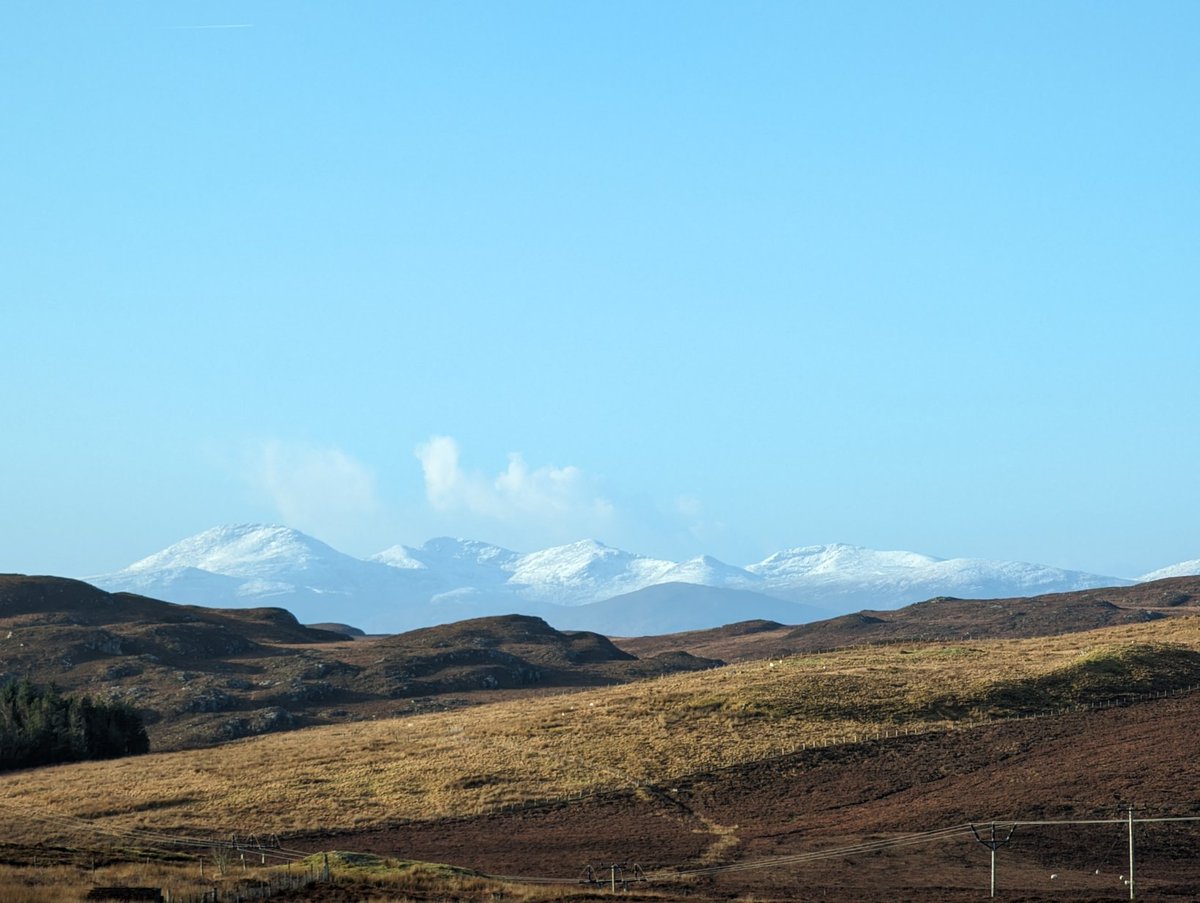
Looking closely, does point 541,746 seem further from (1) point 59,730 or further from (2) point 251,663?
(2) point 251,663

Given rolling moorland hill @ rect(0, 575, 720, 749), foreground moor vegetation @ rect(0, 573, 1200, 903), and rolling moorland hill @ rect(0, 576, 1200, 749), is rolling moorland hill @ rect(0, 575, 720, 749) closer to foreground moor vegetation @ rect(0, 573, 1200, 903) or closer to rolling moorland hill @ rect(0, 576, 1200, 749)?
rolling moorland hill @ rect(0, 576, 1200, 749)

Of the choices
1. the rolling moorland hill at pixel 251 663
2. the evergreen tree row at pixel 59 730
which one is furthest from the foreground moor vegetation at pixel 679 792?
the rolling moorland hill at pixel 251 663

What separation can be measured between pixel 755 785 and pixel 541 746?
Result: 14993mm

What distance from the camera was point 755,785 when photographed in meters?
62.9

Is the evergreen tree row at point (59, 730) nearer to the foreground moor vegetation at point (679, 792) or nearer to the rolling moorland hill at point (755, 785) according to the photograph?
the foreground moor vegetation at point (679, 792)

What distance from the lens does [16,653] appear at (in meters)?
132

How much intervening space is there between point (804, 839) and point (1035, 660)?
4494 cm

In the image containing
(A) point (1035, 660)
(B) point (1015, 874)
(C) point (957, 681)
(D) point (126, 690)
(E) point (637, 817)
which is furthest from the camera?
(D) point (126, 690)

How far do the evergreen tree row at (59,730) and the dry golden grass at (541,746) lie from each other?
4.68 m

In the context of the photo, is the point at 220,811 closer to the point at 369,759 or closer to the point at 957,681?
the point at 369,759

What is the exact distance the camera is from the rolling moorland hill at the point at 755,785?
47.7m

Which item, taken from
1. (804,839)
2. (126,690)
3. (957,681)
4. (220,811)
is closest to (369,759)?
(220,811)

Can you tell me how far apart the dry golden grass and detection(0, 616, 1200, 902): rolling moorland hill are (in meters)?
0.23

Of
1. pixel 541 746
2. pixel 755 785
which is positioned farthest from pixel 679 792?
pixel 541 746
